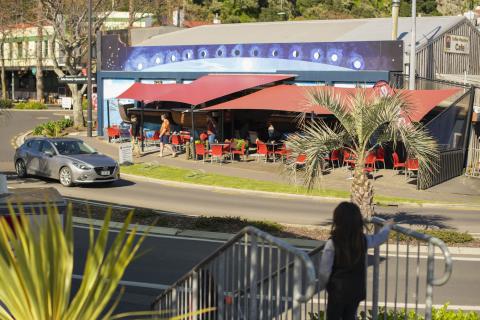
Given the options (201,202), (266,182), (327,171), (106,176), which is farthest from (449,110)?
(106,176)

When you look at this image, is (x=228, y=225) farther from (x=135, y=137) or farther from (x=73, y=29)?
(x=73, y=29)

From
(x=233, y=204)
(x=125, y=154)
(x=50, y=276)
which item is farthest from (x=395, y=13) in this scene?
(x=50, y=276)

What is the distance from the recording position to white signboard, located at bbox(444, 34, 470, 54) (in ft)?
106

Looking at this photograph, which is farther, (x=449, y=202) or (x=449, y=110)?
(x=449, y=110)

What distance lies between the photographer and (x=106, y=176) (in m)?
23.1

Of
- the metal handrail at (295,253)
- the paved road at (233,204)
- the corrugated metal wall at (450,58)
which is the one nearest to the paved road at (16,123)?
the paved road at (233,204)

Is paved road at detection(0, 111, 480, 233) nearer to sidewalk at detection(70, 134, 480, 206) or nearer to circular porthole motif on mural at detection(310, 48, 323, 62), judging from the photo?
sidewalk at detection(70, 134, 480, 206)

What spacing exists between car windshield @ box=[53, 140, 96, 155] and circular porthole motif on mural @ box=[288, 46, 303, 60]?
11.7 metres

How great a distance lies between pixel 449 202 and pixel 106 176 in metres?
10.6

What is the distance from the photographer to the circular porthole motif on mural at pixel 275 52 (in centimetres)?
3281

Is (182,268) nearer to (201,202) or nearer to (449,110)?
(201,202)

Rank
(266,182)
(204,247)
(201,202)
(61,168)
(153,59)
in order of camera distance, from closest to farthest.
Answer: (204,247)
(201,202)
(61,168)
(266,182)
(153,59)

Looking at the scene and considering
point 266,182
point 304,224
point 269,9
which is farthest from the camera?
point 269,9

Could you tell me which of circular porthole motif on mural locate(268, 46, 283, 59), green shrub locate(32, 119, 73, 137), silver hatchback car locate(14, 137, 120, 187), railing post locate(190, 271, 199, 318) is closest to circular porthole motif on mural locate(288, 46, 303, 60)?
circular porthole motif on mural locate(268, 46, 283, 59)
